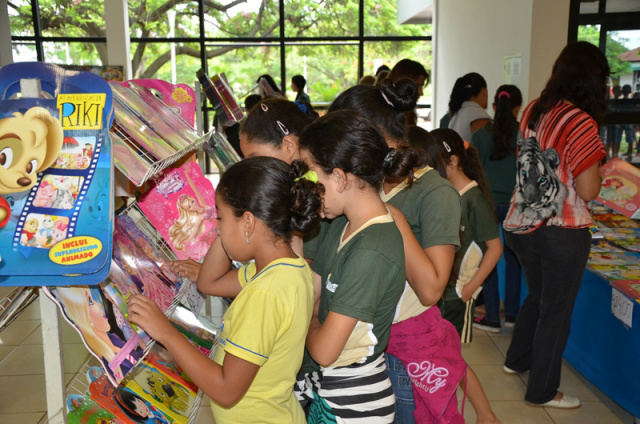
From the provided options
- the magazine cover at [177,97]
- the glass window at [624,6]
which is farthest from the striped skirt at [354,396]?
the glass window at [624,6]

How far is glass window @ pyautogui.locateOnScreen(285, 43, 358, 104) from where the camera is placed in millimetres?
10570

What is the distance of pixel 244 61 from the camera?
34.8 ft

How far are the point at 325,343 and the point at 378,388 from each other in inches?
9.2

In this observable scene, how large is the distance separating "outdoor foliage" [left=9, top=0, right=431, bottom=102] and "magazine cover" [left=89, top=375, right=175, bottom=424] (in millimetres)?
9195

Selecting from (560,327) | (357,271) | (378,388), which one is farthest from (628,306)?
(357,271)

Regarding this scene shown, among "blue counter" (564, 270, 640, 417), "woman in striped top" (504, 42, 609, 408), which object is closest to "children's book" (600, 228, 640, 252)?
"blue counter" (564, 270, 640, 417)

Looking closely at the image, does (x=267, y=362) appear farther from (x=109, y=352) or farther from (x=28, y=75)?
(x=28, y=75)

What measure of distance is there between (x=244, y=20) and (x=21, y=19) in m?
3.84

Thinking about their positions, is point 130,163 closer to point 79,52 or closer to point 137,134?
point 137,134

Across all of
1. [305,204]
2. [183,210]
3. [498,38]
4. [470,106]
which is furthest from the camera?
[498,38]

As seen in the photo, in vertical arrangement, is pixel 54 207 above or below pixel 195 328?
above

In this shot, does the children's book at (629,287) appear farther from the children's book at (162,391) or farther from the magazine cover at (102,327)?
the magazine cover at (102,327)

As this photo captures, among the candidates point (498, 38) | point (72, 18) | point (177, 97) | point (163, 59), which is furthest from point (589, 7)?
point (72, 18)

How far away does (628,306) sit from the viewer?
106 inches
